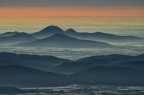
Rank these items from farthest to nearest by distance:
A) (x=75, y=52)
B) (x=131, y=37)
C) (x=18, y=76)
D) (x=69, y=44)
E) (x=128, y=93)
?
1. (x=69, y=44)
2. (x=131, y=37)
3. (x=75, y=52)
4. (x=18, y=76)
5. (x=128, y=93)

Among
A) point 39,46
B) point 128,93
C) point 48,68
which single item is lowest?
point 128,93

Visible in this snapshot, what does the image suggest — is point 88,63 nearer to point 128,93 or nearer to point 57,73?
point 57,73

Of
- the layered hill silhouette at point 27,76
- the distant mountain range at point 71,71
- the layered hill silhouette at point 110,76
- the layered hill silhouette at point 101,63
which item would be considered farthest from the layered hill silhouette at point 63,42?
the layered hill silhouette at point 27,76

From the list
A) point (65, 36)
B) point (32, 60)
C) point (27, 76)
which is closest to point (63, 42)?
point (65, 36)

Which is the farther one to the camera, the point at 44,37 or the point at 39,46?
the point at 44,37

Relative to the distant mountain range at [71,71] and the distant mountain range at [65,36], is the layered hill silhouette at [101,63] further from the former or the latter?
the distant mountain range at [65,36]

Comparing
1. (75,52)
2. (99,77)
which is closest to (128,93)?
(99,77)

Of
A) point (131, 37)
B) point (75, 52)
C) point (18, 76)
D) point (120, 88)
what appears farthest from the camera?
point (131, 37)
